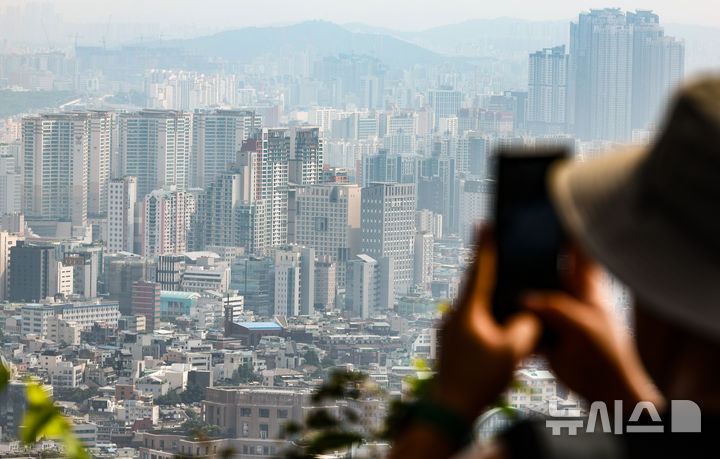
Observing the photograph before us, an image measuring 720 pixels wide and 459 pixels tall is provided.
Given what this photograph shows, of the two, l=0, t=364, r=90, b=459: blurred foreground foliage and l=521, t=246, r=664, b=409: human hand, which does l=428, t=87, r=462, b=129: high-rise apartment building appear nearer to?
l=0, t=364, r=90, b=459: blurred foreground foliage

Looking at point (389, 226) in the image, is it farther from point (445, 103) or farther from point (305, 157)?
point (445, 103)

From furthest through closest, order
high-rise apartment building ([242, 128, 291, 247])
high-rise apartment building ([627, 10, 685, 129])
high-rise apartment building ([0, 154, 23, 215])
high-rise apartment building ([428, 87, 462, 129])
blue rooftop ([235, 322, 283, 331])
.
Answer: high-rise apartment building ([428, 87, 462, 129])
high-rise apartment building ([627, 10, 685, 129])
high-rise apartment building ([0, 154, 23, 215])
high-rise apartment building ([242, 128, 291, 247])
blue rooftop ([235, 322, 283, 331])

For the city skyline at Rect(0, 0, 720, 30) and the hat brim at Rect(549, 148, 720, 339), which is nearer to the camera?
the hat brim at Rect(549, 148, 720, 339)

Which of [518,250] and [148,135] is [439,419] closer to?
[518,250]

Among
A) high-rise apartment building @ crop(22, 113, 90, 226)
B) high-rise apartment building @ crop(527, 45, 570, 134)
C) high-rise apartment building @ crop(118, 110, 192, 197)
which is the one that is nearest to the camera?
high-rise apartment building @ crop(22, 113, 90, 226)

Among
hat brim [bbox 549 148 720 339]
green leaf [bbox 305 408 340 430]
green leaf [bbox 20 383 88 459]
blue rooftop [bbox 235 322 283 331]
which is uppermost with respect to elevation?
hat brim [bbox 549 148 720 339]

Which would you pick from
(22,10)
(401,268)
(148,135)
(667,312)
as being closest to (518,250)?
(667,312)

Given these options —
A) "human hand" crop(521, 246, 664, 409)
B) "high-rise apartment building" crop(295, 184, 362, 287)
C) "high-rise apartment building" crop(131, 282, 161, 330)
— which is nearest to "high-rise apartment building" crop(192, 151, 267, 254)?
"high-rise apartment building" crop(295, 184, 362, 287)
